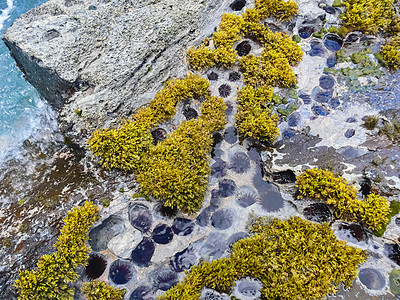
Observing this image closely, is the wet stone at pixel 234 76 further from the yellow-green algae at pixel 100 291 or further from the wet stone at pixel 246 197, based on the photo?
the yellow-green algae at pixel 100 291

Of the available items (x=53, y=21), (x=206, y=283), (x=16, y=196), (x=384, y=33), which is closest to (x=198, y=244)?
(x=206, y=283)

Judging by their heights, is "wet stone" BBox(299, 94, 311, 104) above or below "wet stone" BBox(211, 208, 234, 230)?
above

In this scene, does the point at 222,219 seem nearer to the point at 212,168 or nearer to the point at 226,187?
the point at 226,187

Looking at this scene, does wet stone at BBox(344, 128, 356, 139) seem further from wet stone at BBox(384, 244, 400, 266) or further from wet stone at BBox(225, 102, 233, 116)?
wet stone at BBox(225, 102, 233, 116)

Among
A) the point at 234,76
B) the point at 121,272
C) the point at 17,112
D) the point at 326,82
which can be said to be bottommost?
the point at 326,82

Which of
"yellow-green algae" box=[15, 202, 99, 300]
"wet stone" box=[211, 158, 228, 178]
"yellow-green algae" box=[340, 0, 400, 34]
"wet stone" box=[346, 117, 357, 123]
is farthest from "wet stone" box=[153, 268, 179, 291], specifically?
"yellow-green algae" box=[340, 0, 400, 34]

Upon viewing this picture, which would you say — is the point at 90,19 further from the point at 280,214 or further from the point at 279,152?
the point at 280,214

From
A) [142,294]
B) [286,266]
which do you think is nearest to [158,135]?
[142,294]
